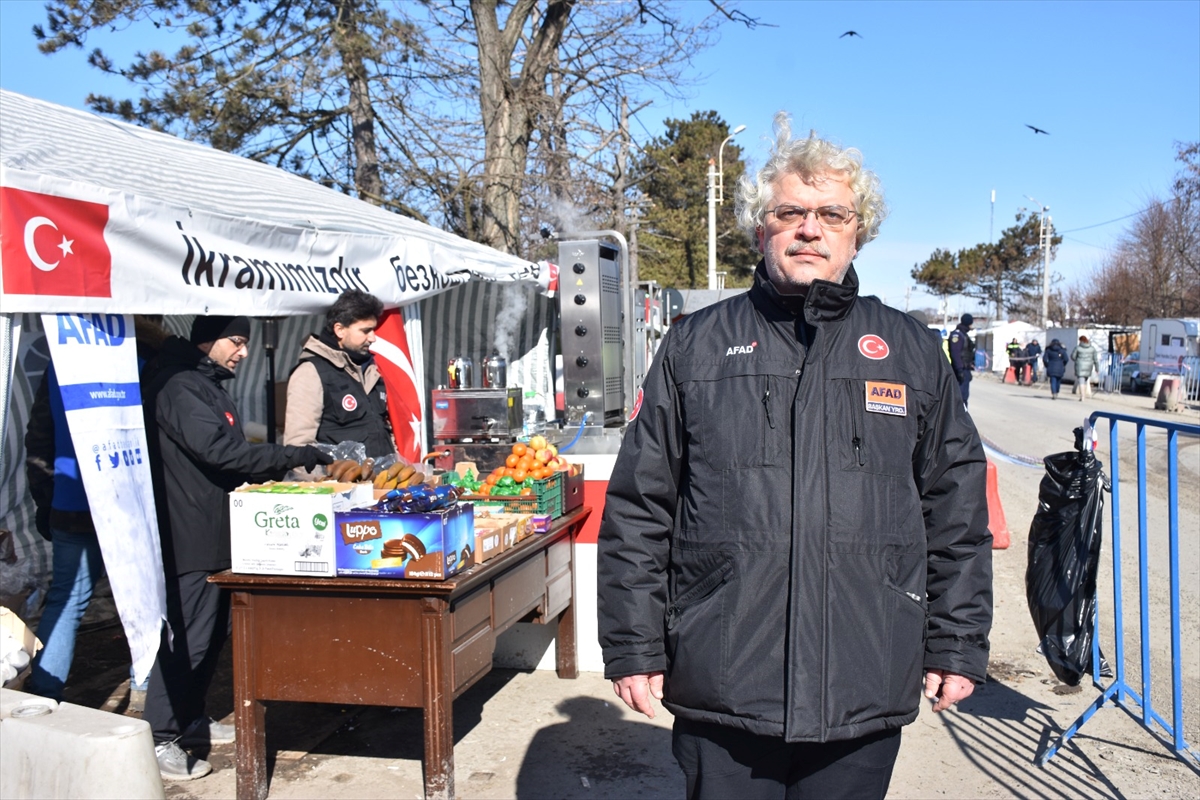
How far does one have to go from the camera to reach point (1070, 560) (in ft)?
13.6

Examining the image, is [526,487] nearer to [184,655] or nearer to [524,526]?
[524,526]

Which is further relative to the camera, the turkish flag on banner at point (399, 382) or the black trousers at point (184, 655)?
the turkish flag on banner at point (399, 382)

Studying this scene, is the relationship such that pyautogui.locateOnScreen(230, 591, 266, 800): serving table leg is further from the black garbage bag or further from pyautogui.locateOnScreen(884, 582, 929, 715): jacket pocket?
the black garbage bag

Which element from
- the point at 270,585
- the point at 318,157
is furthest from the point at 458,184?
the point at 270,585

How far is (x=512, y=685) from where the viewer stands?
5352 millimetres

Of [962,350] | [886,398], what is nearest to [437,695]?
[886,398]

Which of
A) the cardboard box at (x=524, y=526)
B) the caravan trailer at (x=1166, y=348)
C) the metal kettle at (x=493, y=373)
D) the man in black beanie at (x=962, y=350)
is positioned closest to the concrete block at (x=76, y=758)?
the cardboard box at (x=524, y=526)

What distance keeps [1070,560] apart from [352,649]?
10.1 feet

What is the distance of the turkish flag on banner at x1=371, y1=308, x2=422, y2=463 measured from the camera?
19.6 ft

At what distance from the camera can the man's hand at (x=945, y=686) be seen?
212cm

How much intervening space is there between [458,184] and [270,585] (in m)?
8.70

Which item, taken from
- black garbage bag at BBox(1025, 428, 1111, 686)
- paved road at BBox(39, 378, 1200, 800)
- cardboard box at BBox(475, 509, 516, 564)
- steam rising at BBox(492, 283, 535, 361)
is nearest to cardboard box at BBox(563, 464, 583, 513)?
cardboard box at BBox(475, 509, 516, 564)

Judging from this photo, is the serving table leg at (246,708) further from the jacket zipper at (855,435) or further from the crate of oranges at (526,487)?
the jacket zipper at (855,435)

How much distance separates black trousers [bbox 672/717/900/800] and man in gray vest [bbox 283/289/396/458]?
11.0 feet
